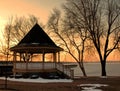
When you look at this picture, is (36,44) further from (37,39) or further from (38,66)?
(38,66)

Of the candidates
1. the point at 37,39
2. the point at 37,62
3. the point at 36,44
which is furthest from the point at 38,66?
the point at 37,39

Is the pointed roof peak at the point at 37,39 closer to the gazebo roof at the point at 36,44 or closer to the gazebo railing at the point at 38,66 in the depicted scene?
the gazebo roof at the point at 36,44

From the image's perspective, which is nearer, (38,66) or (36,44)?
(38,66)

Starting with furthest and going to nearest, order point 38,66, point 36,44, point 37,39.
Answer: point 37,39, point 36,44, point 38,66

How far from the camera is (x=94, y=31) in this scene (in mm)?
52031

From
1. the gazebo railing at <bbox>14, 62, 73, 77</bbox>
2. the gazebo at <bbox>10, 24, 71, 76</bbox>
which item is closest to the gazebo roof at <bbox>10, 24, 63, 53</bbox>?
the gazebo at <bbox>10, 24, 71, 76</bbox>

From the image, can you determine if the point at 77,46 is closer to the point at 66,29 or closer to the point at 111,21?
the point at 66,29

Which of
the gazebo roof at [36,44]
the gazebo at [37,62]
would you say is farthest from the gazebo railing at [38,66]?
the gazebo roof at [36,44]

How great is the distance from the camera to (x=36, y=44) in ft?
144

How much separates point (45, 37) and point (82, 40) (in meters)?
12.1

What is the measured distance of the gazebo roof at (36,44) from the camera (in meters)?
43.2

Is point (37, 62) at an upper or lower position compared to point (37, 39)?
lower

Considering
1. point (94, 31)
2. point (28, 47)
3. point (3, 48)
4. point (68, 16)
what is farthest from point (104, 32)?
point (3, 48)

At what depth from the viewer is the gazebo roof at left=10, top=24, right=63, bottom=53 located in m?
43.2
